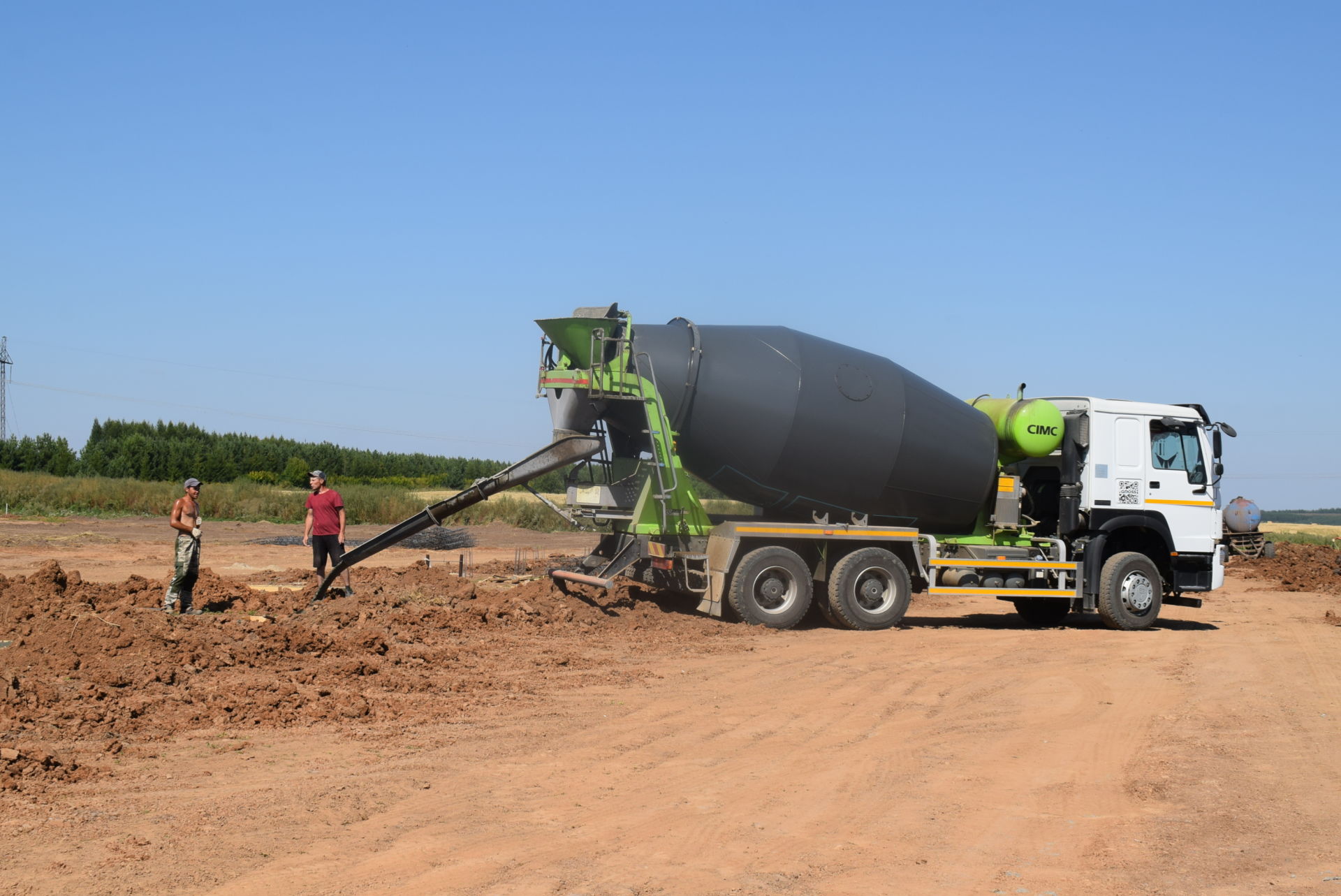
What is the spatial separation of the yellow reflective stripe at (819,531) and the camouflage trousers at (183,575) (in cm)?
648

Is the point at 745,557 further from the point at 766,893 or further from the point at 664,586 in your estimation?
the point at 766,893

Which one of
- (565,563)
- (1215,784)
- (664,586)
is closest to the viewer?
(1215,784)

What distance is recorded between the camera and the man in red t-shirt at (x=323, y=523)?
49.9 ft

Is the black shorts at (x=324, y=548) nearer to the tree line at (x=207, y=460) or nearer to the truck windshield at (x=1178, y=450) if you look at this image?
the truck windshield at (x=1178, y=450)

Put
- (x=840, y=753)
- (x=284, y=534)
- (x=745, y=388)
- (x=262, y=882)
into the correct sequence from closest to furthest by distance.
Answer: (x=262, y=882), (x=840, y=753), (x=745, y=388), (x=284, y=534)

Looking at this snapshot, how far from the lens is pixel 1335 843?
6.40 metres

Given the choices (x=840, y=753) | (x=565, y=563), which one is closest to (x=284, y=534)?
(x=565, y=563)

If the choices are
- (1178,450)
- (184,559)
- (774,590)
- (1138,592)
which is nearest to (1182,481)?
(1178,450)

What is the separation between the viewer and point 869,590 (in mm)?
15453

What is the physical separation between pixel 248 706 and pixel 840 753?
455 centimetres

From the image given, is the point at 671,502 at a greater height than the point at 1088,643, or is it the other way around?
the point at 671,502

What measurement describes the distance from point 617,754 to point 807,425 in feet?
24.2

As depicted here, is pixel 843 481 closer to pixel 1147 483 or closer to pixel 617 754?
pixel 1147 483

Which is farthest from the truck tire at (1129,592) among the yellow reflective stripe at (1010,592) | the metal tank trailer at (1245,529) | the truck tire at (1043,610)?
the metal tank trailer at (1245,529)
